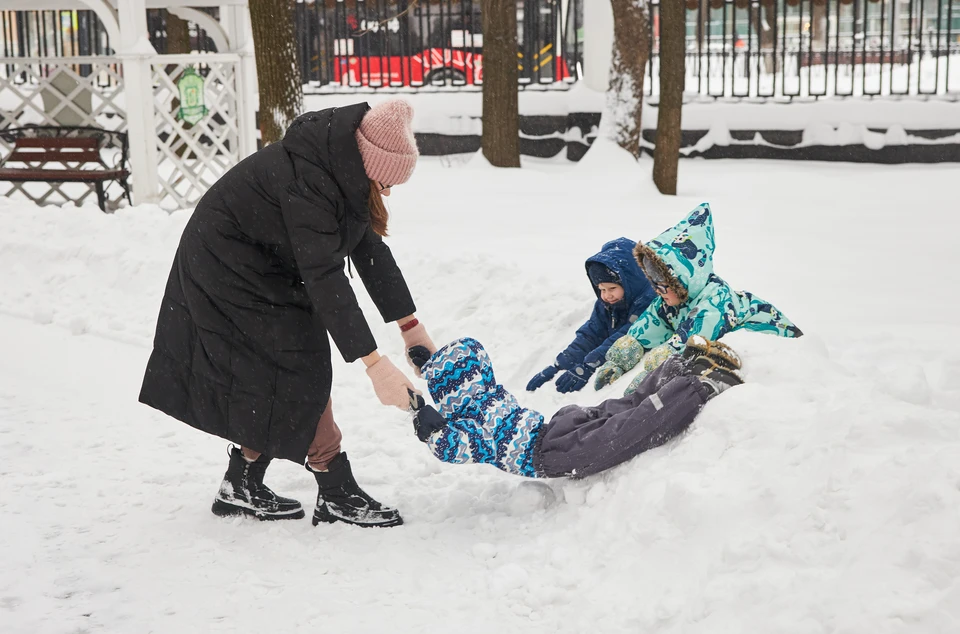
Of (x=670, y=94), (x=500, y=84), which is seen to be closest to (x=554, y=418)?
(x=670, y=94)

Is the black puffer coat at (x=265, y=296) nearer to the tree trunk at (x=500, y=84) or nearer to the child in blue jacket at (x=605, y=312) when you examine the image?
the child in blue jacket at (x=605, y=312)

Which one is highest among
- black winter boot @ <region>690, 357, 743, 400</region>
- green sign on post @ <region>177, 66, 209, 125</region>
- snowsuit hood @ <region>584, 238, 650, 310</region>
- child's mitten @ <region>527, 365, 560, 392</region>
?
green sign on post @ <region>177, 66, 209, 125</region>

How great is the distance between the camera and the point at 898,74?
19.5 metres

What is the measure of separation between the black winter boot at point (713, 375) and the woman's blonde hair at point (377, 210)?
1.20 m

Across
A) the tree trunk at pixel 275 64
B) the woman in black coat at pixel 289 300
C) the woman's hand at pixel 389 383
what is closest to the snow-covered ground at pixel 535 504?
the woman in black coat at pixel 289 300

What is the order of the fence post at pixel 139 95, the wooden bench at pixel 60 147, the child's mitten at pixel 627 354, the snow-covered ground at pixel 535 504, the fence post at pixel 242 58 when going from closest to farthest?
1. the snow-covered ground at pixel 535 504
2. the child's mitten at pixel 627 354
3. the fence post at pixel 139 95
4. the fence post at pixel 242 58
5. the wooden bench at pixel 60 147

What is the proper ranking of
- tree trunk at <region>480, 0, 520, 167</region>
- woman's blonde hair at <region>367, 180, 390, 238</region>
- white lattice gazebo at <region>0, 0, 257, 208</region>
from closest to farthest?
woman's blonde hair at <region>367, 180, 390, 238</region> → white lattice gazebo at <region>0, 0, 257, 208</region> → tree trunk at <region>480, 0, 520, 167</region>

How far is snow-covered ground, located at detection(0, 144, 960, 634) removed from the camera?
9.02 ft

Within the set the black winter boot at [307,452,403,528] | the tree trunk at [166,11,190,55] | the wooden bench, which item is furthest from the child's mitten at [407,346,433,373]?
the tree trunk at [166,11,190,55]

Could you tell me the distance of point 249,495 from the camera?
3.94m

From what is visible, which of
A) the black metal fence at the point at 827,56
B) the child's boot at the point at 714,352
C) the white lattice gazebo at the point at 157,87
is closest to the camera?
the child's boot at the point at 714,352

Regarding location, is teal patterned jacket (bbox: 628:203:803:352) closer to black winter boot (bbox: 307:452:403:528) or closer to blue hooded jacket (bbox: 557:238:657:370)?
blue hooded jacket (bbox: 557:238:657:370)

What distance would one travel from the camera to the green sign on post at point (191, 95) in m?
10.6

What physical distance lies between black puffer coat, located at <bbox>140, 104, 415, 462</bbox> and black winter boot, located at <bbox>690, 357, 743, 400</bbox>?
A: 117cm
